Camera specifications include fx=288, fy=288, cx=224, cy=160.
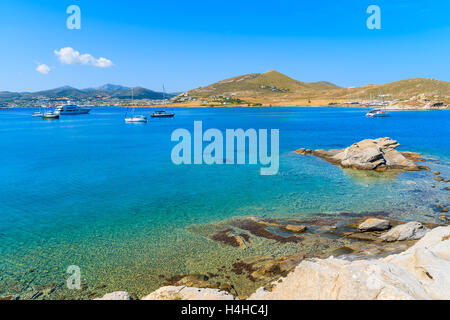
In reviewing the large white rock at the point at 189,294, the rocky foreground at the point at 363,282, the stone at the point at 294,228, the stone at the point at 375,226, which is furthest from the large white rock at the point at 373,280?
the stone at the point at 294,228

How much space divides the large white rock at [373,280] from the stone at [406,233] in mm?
6492

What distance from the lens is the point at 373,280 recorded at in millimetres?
8578

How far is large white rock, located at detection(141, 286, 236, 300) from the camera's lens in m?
9.66

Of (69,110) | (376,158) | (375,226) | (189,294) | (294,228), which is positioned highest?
(69,110)

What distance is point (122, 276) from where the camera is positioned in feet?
48.9

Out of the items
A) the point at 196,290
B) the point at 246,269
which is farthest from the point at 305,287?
the point at 246,269

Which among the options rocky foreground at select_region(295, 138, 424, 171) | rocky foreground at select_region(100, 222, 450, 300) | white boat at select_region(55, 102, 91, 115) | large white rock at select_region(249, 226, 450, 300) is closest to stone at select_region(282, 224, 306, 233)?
rocky foreground at select_region(100, 222, 450, 300)

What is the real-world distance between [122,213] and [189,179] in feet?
38.7

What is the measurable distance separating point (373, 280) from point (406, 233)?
11.3m

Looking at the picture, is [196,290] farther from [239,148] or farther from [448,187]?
[239,148]

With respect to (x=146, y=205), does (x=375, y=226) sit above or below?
above

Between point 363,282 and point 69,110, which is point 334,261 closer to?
point 363,282

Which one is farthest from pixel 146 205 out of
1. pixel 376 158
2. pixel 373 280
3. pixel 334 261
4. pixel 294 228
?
pixel 376 158

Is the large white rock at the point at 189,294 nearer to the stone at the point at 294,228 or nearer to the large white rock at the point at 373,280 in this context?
the large white rock at the point at 373,280
